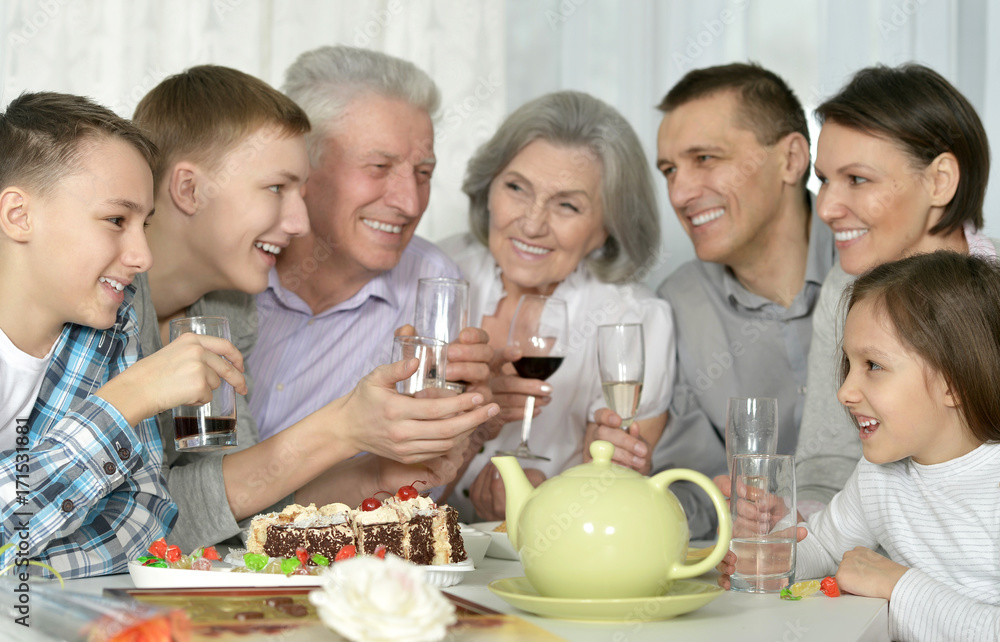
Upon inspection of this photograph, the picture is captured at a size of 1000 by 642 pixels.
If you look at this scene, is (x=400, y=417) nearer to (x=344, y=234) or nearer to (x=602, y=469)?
(x=602, y=469)

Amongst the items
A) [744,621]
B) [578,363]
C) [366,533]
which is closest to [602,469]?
[744,621]

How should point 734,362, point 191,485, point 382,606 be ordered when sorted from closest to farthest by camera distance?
point 382,606
point 191,485
point 734,362

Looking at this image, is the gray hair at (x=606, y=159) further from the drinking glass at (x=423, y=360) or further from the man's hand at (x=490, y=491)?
the drinking glass at (x=423, y=360)

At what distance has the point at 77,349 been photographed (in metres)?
1.44

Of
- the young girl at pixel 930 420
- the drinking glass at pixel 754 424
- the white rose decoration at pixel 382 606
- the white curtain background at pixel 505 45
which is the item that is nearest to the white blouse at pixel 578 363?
the white curtain background at pixel 505 45

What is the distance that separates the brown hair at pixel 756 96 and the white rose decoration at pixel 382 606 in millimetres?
2078

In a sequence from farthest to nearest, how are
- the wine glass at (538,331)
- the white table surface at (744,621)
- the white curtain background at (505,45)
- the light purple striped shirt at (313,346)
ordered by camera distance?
the white curtain background at (505,45), the light purple striped shirt at (313,346), the wine glass at (538,331), the white table surface at (744,621)

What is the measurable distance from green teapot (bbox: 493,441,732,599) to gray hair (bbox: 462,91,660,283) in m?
1.59

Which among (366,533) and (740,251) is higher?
(740,251)


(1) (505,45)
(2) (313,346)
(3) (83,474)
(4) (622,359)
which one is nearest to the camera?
(3) (83,474)

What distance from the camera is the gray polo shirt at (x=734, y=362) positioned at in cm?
249

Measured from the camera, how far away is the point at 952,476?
1359mm

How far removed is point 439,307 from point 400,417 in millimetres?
328

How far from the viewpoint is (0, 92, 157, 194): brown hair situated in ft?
4.41
